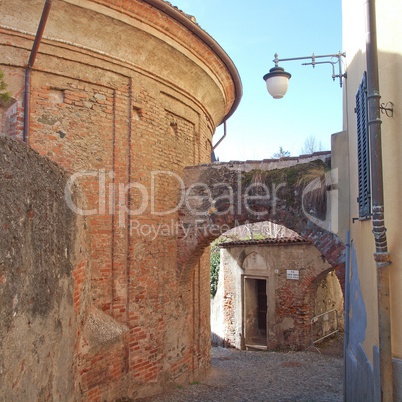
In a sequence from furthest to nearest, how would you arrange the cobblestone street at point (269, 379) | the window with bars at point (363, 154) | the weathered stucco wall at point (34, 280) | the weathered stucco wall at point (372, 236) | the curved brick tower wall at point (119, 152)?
the cobblestone street at point (269, 379) → the curved brick tower wall at point (119, 152) → the window with bars at point (363, 154) → the weathered stucco wall at point (372, 236) → the weathered stucco wall at point (34, 280)

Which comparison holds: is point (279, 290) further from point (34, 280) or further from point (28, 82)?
point (34, 280)

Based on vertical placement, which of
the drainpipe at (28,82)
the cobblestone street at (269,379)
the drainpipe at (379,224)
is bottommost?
the cobblestone street at (269,379)

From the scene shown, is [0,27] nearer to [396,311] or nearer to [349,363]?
[396,311]

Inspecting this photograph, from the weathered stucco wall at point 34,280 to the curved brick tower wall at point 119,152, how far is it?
60cm

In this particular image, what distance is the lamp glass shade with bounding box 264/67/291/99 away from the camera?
260 inches

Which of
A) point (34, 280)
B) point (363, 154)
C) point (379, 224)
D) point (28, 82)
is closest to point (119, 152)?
point (28, 82)

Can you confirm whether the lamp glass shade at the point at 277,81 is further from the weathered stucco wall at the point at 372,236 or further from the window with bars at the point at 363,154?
the window with bars at the point at 363,154

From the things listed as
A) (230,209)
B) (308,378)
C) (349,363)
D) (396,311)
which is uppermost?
(230,209)

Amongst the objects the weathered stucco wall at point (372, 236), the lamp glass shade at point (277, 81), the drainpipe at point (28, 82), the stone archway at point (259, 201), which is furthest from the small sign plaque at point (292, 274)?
the drainpipe at point (28, 82)

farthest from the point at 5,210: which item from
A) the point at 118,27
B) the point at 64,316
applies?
the point at 118,27

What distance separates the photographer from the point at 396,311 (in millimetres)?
3338

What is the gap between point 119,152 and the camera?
684cm

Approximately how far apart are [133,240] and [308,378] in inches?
209

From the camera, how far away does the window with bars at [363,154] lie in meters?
4.10
